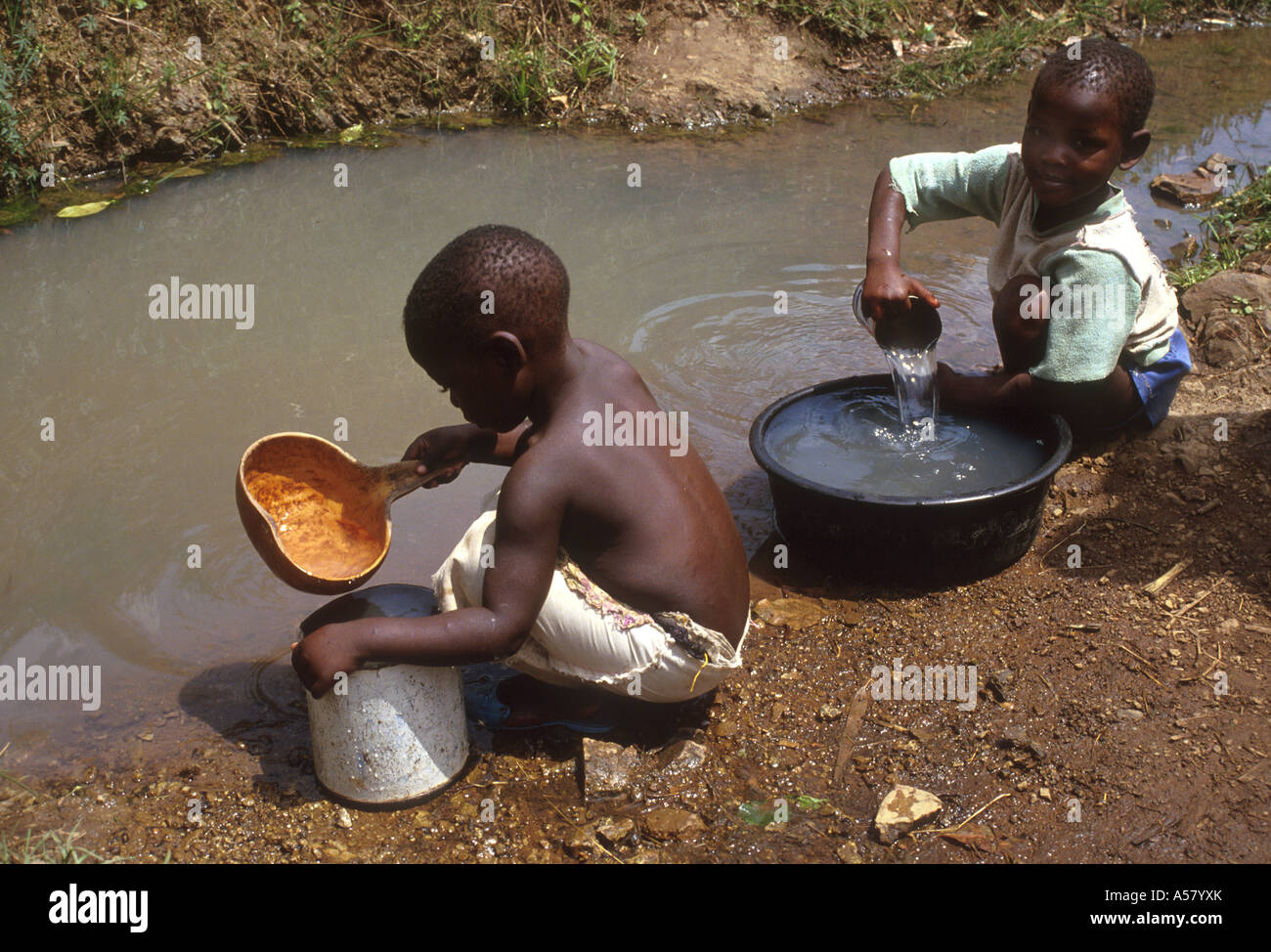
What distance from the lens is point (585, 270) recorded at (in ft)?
16.8

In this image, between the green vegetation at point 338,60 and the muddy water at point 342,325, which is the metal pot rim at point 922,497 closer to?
the muddy water at point 342,325

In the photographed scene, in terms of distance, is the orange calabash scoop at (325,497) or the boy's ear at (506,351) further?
the orange calabash scoop at (325,497)

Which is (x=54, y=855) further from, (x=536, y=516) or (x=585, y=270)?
(x=585, y=270)

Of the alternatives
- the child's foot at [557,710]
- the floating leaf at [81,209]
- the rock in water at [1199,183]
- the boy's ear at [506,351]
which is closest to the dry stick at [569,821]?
the child's foot at [557,710]

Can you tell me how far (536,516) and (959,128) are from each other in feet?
18.0

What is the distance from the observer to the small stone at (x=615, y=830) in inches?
92.4

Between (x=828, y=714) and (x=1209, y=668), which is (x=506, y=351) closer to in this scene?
(x=828, y=714)

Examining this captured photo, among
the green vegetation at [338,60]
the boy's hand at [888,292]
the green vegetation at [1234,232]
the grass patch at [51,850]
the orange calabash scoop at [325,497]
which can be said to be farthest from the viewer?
the green vegetation at [338,60]

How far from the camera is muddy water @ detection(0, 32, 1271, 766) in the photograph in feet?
10.5

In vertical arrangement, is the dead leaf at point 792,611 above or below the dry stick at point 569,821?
above

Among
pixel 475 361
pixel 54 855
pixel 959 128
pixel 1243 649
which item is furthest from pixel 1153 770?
pixel 959 128

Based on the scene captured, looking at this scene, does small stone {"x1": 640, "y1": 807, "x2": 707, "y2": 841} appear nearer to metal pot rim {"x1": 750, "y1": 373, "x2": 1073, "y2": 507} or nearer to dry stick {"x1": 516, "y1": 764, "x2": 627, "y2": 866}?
dry stick {"x1": 516, "y1": 764, "x2": 627, "y2": 866}

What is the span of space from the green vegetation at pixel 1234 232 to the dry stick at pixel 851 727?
2597 millimetres

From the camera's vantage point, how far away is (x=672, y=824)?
2383mm
